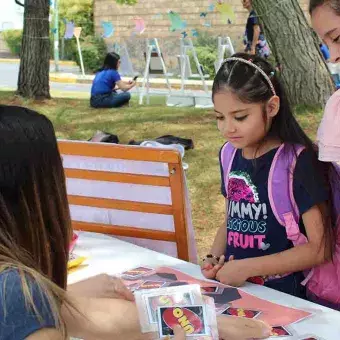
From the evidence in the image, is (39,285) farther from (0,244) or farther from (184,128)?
(184,128)

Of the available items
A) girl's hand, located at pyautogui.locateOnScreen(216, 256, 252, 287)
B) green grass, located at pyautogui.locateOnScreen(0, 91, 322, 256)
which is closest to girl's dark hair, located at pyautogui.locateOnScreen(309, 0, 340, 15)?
girl's hand, located at pyautogui.locateOnScreen(216, 256, 252, 287)

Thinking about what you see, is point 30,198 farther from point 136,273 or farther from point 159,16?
point 159,16

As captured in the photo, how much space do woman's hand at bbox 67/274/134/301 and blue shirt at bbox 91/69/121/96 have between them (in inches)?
279

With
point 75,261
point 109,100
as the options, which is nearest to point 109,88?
point 109,100

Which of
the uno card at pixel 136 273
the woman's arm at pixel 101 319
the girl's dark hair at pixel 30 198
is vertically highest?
the girl's dark hair at pixel 30 198

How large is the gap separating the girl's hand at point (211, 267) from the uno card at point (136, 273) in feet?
0.52

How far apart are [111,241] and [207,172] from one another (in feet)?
8.70

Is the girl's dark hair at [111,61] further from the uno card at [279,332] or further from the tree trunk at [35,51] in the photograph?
the uno card at [279,332]

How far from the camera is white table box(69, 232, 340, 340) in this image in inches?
57.5

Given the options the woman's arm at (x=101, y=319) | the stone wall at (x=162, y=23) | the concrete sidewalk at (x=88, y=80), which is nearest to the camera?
the woman's arm at (x=101, y=319)

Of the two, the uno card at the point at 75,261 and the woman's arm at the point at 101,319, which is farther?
the uno card at the point at 75,261

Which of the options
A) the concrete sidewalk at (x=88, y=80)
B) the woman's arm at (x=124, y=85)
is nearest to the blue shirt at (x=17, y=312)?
the woman's arm at (x=124, y=85)

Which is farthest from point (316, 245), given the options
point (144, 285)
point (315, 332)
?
point (144, 285)

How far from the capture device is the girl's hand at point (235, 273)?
171 centimetres
